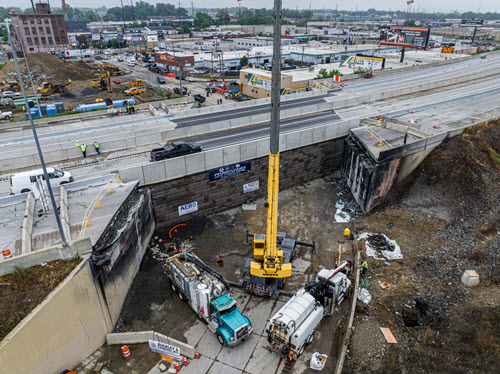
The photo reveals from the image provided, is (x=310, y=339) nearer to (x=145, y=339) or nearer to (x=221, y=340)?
(x=221, y=340)

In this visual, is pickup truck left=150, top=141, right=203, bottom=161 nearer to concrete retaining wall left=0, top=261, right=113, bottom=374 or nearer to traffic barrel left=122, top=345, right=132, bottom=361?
concrete retaining wall left=0, top=261, right=113, bottom=374

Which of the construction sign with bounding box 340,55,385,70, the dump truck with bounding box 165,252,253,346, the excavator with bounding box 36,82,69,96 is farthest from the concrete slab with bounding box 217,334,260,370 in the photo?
the excavator with bounding box 36,82,69,96

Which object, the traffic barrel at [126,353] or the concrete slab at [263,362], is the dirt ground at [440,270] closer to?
the concrete slab at [263,362]

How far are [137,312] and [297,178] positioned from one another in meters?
20.1

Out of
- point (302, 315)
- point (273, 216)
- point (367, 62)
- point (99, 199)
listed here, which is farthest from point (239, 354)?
point (367, 62)

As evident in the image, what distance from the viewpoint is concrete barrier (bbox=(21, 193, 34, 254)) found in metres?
17.3

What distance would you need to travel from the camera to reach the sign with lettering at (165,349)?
16.4m

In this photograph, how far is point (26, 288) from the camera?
15.2 meters

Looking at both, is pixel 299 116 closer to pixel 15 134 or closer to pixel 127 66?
pixel 15 134

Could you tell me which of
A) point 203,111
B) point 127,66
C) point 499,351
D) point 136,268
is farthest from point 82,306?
point 127,66

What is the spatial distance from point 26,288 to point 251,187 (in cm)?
1941

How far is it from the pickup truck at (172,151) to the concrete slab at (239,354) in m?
15.3

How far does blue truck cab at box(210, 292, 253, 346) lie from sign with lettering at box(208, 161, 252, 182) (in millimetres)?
12542

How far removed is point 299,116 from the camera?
129ft
